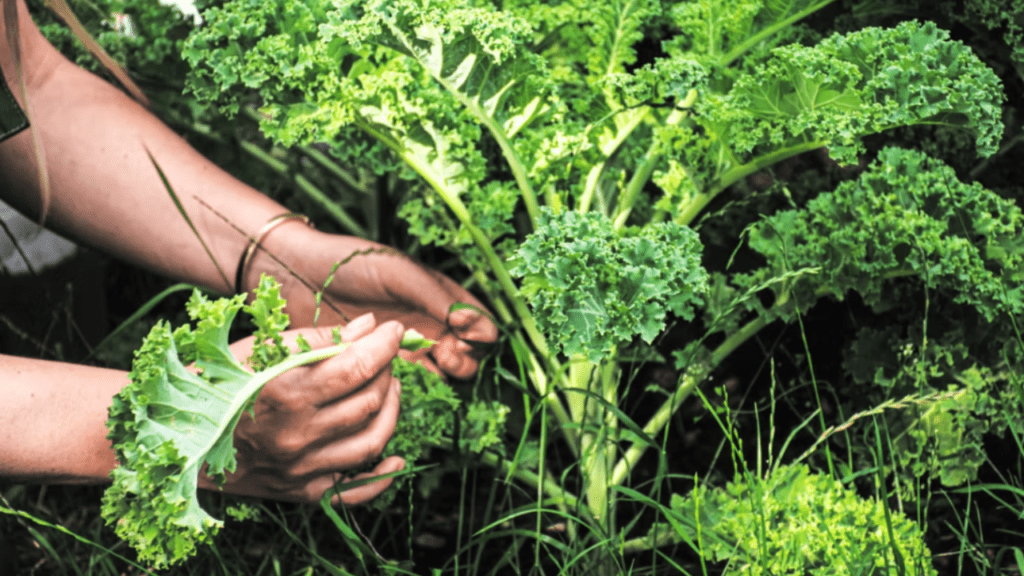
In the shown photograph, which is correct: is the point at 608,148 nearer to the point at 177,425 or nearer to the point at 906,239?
the point at 906,239

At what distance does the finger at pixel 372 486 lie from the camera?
58.9 inches

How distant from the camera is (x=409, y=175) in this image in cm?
176

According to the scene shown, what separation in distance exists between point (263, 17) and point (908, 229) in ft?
4.06

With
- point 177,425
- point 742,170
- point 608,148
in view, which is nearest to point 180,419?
point 177,425

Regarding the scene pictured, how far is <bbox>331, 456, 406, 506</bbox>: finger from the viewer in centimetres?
150

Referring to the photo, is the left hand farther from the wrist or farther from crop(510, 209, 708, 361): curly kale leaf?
crop(510, 209, 708, 361): curly kale leaf

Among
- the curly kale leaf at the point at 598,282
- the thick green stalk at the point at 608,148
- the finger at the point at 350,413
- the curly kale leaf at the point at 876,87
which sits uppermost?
the curly kale leaf at the point at 876,87

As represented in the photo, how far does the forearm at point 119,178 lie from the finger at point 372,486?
A: 66cm

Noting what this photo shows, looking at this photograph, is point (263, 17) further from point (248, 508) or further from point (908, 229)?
point (908, 229)

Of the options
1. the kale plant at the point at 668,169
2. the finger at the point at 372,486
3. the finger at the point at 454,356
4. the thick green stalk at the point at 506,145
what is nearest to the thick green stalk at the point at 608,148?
the kale plant at the point at 668,169

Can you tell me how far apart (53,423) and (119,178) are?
78cm

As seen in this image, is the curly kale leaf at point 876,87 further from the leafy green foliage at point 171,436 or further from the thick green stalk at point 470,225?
the leafy green foliage at point 171,436

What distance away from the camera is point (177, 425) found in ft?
3.84

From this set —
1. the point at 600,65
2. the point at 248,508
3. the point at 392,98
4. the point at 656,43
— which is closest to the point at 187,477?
the point at 248,508
